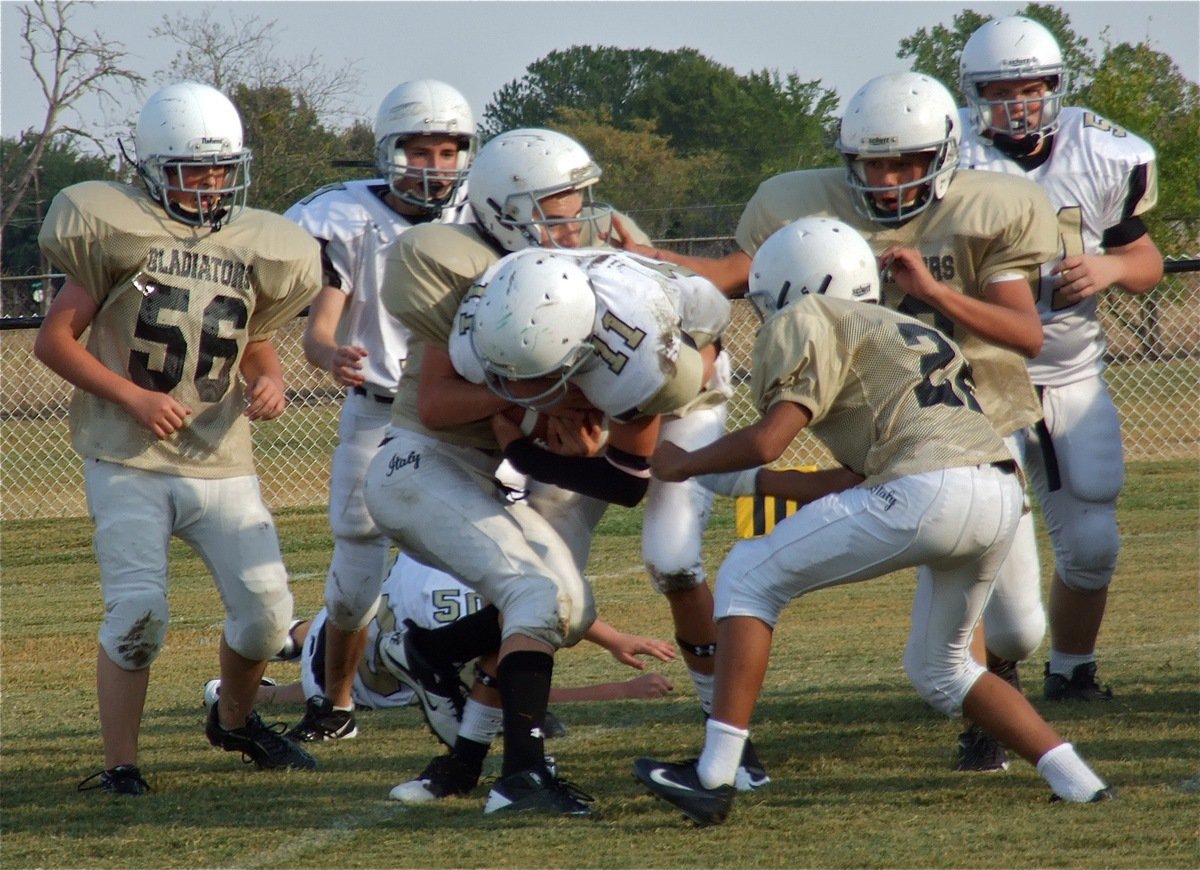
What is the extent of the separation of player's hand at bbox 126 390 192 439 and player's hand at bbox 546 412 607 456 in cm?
104

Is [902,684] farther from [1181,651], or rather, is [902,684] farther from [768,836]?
[768,836]

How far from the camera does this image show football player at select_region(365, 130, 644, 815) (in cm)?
359

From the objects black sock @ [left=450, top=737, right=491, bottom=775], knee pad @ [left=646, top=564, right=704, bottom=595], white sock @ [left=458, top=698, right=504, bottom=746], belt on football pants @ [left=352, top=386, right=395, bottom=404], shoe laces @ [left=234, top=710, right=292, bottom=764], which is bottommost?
shoe laces @ [left=234, top=710, right=292, bottom=764]

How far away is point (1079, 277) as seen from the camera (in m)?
4.41

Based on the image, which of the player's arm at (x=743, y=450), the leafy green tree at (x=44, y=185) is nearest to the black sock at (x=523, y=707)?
the player's arm at (x=743, y=450)

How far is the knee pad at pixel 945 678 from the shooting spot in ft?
11.6

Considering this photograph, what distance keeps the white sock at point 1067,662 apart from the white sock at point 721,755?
1.84m

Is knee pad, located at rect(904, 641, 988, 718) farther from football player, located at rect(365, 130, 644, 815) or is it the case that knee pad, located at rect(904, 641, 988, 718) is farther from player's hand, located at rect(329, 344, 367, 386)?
player's hand, located at rect(329, 344, 367, 386)

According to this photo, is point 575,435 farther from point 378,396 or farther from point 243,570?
point 378,396

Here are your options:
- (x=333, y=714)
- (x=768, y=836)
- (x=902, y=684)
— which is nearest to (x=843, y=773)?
(x=768, y=836)

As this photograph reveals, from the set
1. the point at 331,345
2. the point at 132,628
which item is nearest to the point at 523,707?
the point at 132,628

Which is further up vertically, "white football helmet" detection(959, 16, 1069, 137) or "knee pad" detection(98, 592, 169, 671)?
"white football helmet" detection(959, 16, 1069, 137)

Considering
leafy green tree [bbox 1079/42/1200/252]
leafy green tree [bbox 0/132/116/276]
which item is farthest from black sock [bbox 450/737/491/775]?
leafy green tree [bbox 0/132/116/276]

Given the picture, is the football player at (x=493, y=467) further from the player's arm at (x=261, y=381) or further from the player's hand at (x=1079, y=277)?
the player's hand at (x=1079, y=277)
